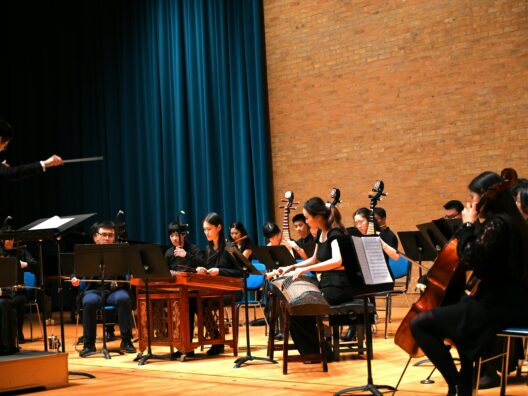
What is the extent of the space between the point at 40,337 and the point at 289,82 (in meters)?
5.14

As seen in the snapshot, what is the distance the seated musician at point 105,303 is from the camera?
24.1 feet

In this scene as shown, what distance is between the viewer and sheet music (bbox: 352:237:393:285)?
14.2 feet

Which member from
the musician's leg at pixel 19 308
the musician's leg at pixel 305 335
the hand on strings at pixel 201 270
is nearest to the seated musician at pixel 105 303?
the hand on strings at pixel 201 270

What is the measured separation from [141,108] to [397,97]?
4.72m

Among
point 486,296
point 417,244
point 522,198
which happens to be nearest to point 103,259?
point 417,244

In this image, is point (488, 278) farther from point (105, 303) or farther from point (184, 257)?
point (105, 303)

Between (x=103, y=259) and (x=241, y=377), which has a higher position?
(x=103, y=259)

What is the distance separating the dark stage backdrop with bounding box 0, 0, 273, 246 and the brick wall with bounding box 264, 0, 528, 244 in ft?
1.81

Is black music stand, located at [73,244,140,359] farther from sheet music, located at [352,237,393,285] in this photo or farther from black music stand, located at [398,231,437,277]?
black music stand, located at [398,231,437,277]

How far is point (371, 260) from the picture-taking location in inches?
173

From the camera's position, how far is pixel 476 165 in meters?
9.71

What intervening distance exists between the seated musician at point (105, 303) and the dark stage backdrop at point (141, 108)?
13.4ft

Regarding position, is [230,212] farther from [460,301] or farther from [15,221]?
[460,301]

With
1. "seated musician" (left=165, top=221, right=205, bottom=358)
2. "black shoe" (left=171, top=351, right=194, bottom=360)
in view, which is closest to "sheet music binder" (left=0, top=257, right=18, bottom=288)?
"seated musician" (left=165, top=221, right=205, bottom=358)
